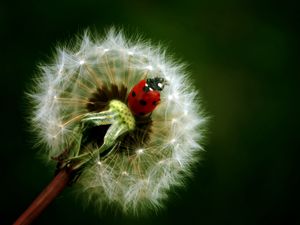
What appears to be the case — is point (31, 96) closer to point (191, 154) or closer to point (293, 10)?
point (191, 154)

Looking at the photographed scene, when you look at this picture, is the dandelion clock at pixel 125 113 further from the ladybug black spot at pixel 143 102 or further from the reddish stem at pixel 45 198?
the reddish stem at pixel 45 198

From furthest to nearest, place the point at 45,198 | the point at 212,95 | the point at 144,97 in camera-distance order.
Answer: the point at 212,95
the point at 144,97
the point at 45,198

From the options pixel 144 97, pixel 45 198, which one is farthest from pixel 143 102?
pixel 45 198

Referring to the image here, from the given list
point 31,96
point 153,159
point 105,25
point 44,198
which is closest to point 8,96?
point 105,25

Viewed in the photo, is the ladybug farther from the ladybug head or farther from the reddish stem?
the reddish stem

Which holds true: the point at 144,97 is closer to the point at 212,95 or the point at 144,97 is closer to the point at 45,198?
the point at 45,198

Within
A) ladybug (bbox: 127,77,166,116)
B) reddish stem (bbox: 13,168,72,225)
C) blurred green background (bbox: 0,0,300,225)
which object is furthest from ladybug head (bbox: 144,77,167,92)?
blurred green background (bbox: 0,0,300,225)
